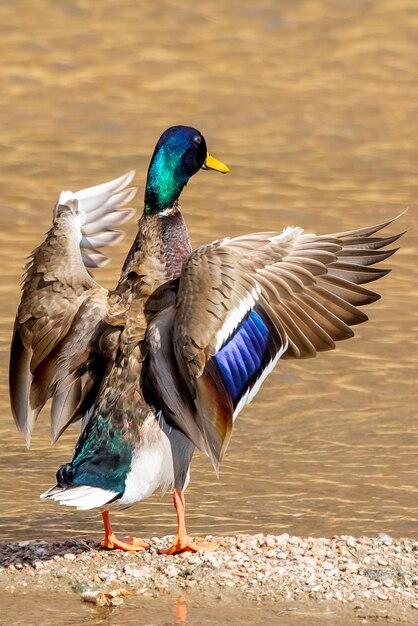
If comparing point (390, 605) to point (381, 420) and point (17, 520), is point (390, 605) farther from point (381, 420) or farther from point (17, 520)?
point (381, 420)

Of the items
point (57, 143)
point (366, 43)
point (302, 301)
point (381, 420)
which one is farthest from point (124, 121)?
point (302, 301)

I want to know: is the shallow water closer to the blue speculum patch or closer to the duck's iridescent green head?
the blue speculum patch

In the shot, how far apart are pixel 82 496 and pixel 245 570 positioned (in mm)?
772

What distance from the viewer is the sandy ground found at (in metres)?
6.61

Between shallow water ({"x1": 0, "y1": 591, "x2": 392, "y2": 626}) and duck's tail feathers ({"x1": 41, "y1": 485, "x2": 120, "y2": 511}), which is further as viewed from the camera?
duck's tail feathers ({"x1": 41, "y1": 485, "x2": 120, "y2": 511})

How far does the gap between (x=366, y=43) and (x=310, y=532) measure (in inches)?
451

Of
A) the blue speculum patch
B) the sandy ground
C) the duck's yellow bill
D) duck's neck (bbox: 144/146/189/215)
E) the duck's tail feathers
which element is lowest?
the sandy ground

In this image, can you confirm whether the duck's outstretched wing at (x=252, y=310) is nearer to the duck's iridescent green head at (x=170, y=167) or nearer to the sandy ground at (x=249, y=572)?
the sandy ground at (x=249, y=572)

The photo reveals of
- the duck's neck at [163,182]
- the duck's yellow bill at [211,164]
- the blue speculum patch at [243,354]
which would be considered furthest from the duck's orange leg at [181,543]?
the duck's yellow bill at [211,164]

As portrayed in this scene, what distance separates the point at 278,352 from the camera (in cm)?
702

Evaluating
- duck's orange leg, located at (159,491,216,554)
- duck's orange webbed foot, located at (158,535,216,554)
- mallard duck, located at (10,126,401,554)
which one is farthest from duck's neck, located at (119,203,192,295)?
duck's orange webbed foot, located at (158,535,216,554)

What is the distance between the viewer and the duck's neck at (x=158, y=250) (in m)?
7.45

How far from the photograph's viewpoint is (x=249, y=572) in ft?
22.5

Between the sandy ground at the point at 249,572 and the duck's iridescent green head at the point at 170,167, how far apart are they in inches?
63.2
